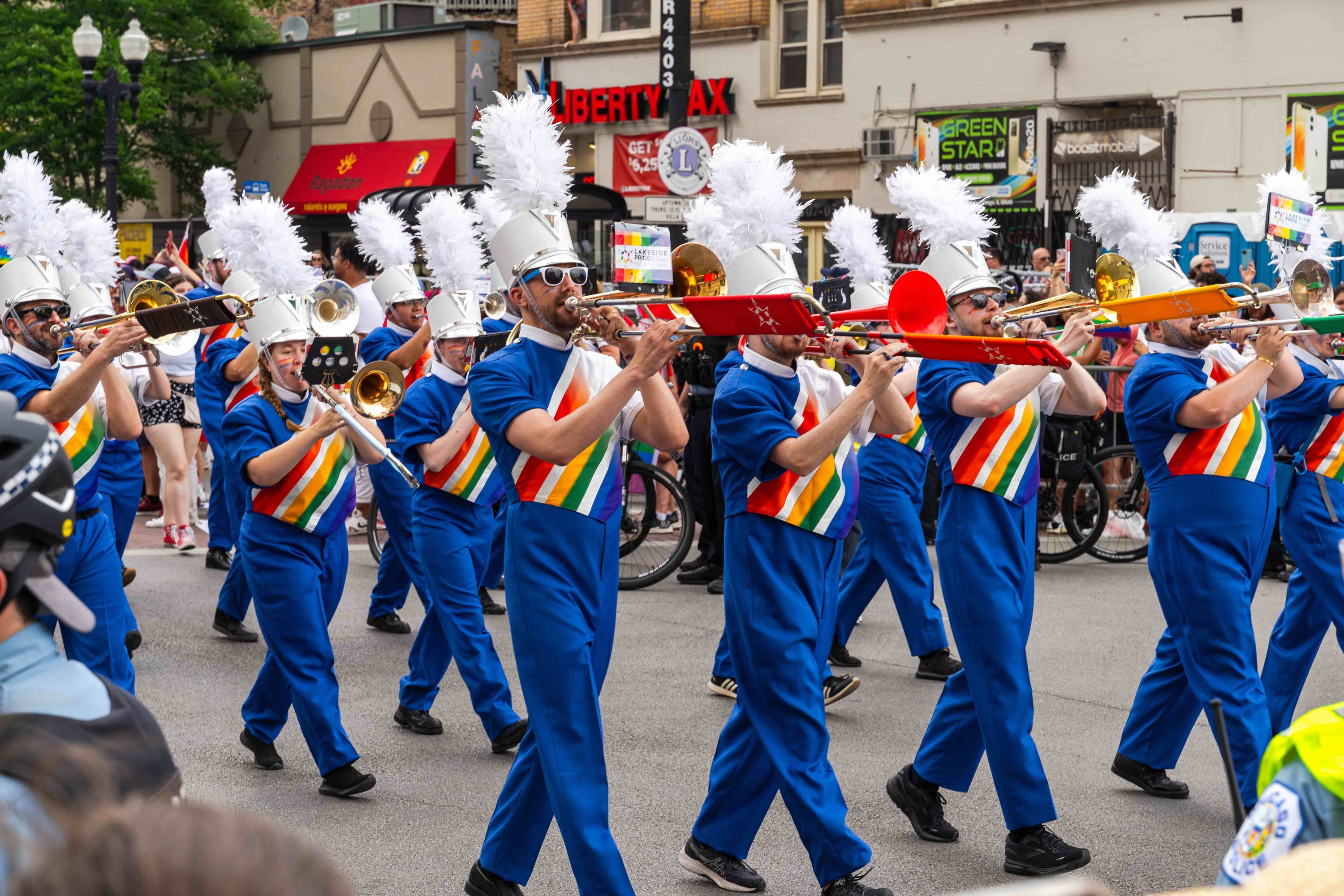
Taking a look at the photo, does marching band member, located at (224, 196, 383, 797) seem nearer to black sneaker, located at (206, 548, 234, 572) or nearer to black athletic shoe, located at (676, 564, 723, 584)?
black sneaker, located at (206, 548, 234, 572)

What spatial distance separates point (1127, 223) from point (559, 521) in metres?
2.90

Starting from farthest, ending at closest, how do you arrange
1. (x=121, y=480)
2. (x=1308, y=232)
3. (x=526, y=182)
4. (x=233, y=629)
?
(x=233, y=629), (x=121, y=480), (x=1308, y=232), (x=526, y=182)

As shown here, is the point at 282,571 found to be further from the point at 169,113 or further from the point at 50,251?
the point at 169,113

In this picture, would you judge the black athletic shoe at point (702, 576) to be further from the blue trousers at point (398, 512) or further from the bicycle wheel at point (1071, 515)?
the blue trousers at point (398, 512)

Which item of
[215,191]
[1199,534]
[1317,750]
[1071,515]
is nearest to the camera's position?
[1317,750]

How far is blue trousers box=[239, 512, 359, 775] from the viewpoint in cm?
566

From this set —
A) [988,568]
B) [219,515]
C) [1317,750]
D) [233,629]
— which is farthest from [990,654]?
[219,515]

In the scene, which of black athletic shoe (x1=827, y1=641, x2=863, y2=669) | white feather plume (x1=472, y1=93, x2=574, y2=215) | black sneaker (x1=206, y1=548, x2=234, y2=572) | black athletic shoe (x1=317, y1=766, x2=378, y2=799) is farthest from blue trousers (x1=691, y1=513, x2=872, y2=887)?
black sneaker (x1=206, y1=548, x2=234, y2=572)

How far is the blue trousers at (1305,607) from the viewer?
588cm

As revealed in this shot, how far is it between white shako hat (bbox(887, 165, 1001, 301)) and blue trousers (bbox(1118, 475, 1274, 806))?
1.00 metres

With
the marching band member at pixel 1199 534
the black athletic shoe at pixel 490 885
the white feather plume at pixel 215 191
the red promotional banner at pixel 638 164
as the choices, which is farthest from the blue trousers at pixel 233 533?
the red promotional banner at pixel 638 164

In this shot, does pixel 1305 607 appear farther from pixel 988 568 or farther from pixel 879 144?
pixel 879 144

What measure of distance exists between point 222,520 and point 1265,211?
657 cm

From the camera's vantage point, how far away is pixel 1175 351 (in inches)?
215
